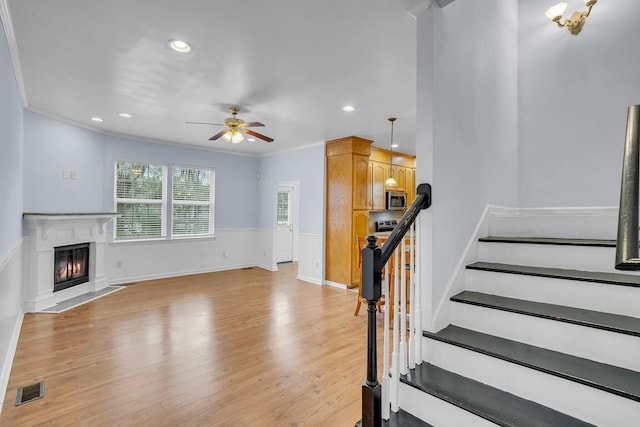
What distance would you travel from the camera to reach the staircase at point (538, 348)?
1273 millimetres

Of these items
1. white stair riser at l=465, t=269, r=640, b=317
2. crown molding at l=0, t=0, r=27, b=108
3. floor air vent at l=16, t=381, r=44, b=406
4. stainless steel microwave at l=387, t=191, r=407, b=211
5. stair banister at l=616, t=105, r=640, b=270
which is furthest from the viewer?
stainless steel microwave at l=387, t=191, r=407, b=211

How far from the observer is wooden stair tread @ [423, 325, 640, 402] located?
122 centimetres

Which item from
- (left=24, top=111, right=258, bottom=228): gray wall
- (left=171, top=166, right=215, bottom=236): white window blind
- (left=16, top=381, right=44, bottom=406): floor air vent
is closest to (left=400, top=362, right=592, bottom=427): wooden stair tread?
(left=16, top=381, right=44, bottom=406): floor air vent

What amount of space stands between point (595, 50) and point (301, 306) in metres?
4.11

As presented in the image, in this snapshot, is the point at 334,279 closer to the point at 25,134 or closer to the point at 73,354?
the point at 73,354

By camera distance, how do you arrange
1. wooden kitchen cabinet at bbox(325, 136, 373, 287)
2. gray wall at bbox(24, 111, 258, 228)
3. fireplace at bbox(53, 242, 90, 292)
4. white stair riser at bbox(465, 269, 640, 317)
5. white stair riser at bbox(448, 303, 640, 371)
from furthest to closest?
wooden kitchen cabinet at bbox(325, 136, 373, 287)
fireplace at bbox(53, 242, 90, 292)
gray wall at bbox(24, 111, 258, 228)
white stair riser at bbox(465, 269, 640, 317)
white stair riser at bbox(448, 303, 640, 371)

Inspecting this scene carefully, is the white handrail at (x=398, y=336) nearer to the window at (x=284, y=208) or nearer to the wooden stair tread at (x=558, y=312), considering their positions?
the wooden stair tread at (x=558, y=312)

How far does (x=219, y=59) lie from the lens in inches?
106

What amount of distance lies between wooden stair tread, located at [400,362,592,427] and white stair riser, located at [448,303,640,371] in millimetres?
308

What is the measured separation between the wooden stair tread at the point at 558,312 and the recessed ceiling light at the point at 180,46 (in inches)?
105

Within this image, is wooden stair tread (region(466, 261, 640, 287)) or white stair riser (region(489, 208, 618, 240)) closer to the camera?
wooden stair tread (region(466, 261, 640, 287))

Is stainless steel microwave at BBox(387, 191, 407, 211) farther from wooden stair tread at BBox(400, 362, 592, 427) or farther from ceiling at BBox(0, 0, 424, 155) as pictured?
wooden stair tread at BBox(400, 362, 592, 427)

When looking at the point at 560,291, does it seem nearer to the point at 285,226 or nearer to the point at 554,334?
the point at 554,334

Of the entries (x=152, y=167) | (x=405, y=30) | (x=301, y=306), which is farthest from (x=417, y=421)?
(x=152, y=167)
